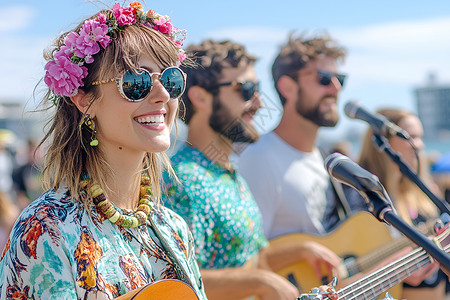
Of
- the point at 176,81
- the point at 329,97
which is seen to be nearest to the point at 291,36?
the point at 329,97

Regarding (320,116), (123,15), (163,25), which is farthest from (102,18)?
(320,116)

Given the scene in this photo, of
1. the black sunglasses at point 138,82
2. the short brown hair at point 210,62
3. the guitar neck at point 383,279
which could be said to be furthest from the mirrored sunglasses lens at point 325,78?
the black sunglasses at point 138,82

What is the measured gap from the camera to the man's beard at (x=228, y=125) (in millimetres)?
2869

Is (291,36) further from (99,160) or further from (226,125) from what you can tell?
(99,160)

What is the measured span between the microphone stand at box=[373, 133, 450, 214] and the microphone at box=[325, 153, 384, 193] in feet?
1.83

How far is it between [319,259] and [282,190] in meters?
0.48

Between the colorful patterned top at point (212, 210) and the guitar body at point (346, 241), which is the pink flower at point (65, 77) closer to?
the colorful patterned top at point (212, 210)

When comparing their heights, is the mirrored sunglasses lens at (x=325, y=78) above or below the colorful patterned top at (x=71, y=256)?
above

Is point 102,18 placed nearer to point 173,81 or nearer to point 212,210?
point 173,81

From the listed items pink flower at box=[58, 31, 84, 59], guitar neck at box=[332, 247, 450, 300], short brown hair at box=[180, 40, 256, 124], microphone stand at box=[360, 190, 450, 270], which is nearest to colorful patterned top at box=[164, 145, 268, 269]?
short brown hair at box=[180, 40, 256, 124]

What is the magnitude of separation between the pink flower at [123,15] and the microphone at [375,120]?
130cm

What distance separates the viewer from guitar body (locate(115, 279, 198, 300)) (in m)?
1.50

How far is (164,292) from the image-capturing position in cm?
159

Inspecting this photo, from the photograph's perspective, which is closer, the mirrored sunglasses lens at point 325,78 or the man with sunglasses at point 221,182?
the man with sunglasses at point 221,182
